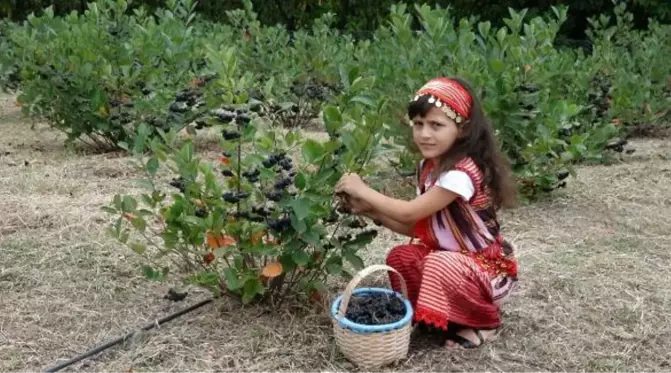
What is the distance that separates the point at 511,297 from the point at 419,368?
2.10 ft

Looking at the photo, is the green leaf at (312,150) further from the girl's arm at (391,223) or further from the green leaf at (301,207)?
the girl's arm at (391,223)

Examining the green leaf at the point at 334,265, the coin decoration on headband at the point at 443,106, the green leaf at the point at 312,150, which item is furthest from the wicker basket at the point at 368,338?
the coin decoration on headband at the point at 443,106

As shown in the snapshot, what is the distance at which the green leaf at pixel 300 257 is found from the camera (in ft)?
8.20

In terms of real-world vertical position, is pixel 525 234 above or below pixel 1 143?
above

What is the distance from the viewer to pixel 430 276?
8.23ft

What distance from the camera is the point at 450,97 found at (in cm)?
254

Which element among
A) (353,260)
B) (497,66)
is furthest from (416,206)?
(497,66)

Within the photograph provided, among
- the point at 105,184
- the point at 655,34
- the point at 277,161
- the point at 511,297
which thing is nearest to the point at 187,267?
the point at 277,161

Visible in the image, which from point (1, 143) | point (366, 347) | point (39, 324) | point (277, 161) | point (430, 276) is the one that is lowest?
point (1, 143)

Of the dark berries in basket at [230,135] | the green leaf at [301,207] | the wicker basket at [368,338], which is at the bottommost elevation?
the wicker basket at [368,338]

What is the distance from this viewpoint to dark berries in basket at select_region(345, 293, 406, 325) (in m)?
2.45

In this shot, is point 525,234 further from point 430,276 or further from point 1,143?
point 1,143

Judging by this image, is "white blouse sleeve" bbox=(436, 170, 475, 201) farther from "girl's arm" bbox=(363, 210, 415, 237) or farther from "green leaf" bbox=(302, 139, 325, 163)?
"green leaf" bbox=(302, 139, 325, 163)

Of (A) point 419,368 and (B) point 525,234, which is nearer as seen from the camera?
(A) point 419,368
